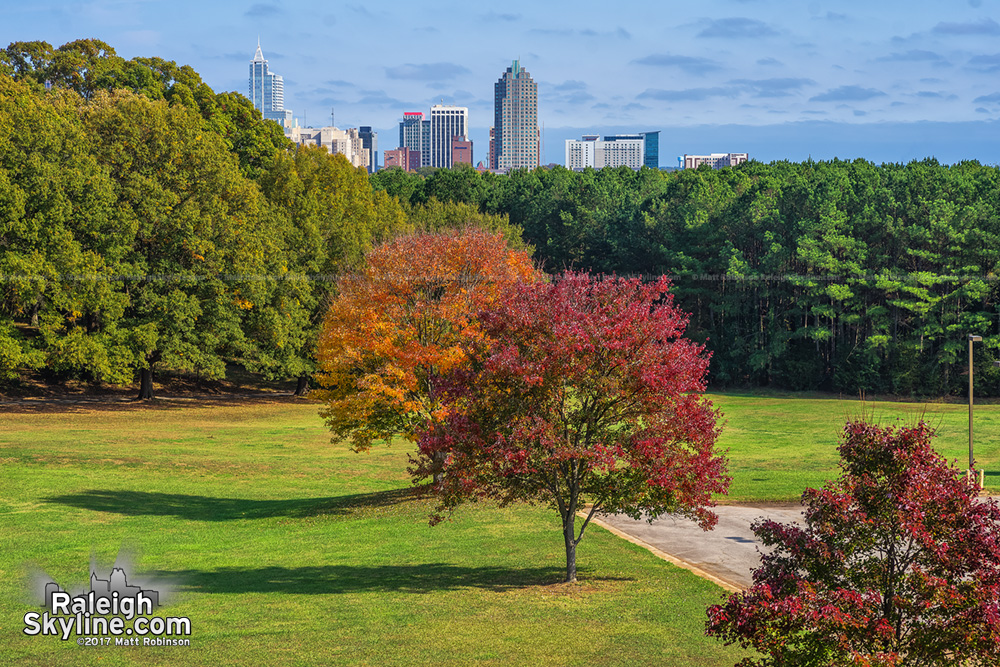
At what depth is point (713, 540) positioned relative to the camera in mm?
20359

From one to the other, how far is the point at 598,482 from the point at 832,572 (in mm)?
→ 7271

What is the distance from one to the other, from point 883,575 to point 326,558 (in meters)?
12.5

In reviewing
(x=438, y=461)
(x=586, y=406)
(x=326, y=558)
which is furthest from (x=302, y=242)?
(x=586, y=406)

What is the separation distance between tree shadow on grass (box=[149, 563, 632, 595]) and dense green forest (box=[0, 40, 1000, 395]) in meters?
30.1

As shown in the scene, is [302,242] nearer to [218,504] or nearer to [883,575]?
[218,504]

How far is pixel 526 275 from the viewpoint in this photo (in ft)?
83.8

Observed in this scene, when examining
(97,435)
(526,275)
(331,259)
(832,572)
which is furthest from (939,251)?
(832,572)

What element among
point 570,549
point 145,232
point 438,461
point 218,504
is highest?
point 145,232

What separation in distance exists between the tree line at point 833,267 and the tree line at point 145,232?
13.7 m

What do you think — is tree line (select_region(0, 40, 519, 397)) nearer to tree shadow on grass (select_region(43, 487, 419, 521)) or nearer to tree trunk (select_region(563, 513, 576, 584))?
tree shadow on grass (select_region(43, 487, 419, 521))

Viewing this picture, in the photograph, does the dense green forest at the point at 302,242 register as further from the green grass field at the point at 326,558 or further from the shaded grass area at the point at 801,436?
the green grass field at the point at 326,558

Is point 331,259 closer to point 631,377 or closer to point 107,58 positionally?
point 107,58

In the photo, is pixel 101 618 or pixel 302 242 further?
pixel 302 242

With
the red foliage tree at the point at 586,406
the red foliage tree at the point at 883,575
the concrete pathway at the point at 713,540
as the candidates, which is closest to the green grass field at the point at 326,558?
the concrete pathway at the point at 713,540
